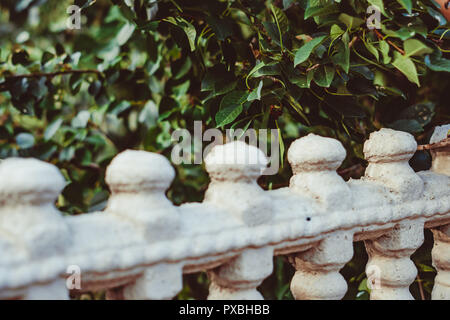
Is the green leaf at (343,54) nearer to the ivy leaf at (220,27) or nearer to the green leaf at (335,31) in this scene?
the green leaf at (335,31)

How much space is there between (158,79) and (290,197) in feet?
2.72

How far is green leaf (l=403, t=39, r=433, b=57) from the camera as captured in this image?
0.62 m

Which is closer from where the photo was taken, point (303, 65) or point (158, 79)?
point (303, 65)

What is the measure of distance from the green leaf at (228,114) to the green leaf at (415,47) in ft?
0.82

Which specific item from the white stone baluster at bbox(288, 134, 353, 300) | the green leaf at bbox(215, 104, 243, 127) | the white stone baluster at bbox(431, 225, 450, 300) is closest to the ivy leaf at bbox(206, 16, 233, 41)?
the green leaf at bbox(215, 104, 243, 127)

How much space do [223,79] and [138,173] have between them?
14.1 inches

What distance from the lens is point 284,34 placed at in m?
0.79

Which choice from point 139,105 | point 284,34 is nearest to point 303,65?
point 284,34

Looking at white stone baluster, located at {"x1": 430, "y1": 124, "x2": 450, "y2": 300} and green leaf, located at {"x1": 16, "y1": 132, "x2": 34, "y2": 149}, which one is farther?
green leaf, located at {"x1": 16, "y1": 132, "x2": 34, "y2": 149}

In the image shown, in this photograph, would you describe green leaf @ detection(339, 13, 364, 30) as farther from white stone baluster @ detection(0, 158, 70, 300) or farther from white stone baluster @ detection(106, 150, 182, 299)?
white stone baluster @ detection(0, 158, 70, 300)

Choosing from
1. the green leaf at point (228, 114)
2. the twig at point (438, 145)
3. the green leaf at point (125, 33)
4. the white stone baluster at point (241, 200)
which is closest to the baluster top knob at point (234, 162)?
the white stone baluster at point (241, 200)
